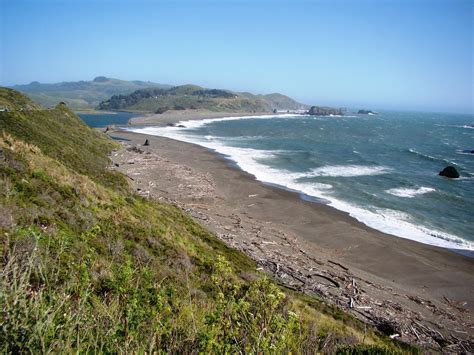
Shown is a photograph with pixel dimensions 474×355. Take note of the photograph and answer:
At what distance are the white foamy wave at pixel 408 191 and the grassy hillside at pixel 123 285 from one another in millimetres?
22280

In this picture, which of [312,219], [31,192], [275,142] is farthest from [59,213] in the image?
[275,142]

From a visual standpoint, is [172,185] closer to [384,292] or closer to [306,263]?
[306,263]

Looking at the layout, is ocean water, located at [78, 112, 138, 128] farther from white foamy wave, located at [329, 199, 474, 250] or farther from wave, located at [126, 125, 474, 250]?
white foamy wave, located at [329, 199, 474, 250]

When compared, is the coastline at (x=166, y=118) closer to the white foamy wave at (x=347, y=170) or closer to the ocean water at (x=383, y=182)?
the ocean water at (x=383, y=182)

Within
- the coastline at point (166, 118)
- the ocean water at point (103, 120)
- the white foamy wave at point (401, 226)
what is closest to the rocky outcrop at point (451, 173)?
the white foamy wave at point (401, 226)

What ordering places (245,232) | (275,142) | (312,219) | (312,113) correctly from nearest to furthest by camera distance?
(245,232)
(312,219)
(275,142)
(312,113)

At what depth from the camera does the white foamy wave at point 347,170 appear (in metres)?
39.5

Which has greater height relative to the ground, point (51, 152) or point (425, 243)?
point (51, 152)

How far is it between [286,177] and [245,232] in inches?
715

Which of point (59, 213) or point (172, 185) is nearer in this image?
point (59, 213)

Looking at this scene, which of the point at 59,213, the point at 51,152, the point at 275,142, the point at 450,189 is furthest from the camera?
the point at 275,142

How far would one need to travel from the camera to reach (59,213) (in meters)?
10.6

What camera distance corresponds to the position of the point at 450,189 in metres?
35.1

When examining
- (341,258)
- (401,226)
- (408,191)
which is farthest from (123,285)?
(408,191)
